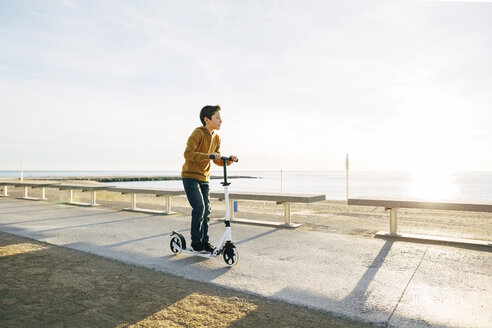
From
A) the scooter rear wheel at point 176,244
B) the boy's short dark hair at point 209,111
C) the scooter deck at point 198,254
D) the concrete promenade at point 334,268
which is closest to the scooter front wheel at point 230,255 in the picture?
the concrete promenade at point 334,268

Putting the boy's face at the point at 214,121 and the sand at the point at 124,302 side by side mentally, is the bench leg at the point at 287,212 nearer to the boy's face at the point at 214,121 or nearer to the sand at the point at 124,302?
the boy's face at the point at 214,121

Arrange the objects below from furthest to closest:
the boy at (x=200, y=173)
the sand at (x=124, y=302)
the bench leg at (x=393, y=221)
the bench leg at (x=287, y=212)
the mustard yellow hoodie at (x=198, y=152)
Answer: the bench leg at (x=287, y=212) < the bench leg at (x=393, y=221) < the boy at (x=200, y=173) < the mustard yellow hoodie at (x=198, y=152) < the sand at (x=124, y=302)

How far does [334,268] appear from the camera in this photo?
4.46 m

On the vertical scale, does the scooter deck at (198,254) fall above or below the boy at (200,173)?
below

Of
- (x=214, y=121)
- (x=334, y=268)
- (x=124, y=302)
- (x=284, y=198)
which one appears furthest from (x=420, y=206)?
(x=124, y=302)

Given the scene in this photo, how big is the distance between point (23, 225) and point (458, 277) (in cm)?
819

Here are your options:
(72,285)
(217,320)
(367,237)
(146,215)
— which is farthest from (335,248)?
(146,215)

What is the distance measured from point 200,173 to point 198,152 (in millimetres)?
356

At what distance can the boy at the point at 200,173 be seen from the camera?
487cm

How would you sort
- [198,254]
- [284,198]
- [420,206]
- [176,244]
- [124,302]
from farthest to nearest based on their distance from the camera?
[284,198], [420,206], [176,244], [198,254], [124,302]

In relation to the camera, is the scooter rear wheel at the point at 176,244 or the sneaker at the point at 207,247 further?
the scooter rear wheel at the point at 176,244

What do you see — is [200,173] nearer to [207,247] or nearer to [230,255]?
[207,247]

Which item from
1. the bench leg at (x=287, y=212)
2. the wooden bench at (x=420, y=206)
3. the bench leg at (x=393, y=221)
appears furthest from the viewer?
the bench leg at (x=287, y=212)

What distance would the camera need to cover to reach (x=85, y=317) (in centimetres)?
298
